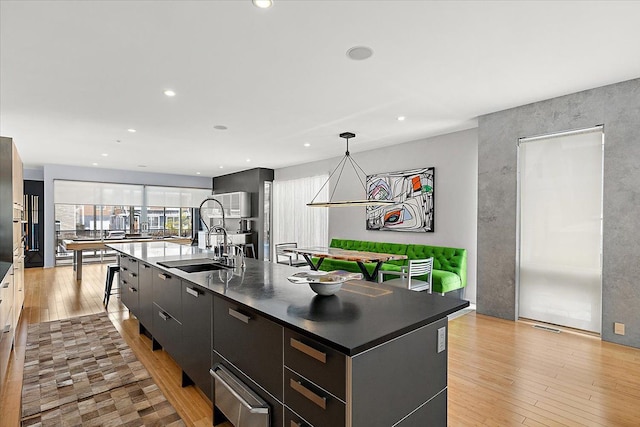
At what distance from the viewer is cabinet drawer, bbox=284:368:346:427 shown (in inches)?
49.4

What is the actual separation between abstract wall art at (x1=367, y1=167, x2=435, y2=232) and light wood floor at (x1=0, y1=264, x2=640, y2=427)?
77.6 inches

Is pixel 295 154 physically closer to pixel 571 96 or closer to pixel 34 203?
pixel 571 96

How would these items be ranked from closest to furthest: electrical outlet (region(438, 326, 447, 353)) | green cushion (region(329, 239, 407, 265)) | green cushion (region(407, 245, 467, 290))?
electrical outlet (region(438, 326, 447, 353)) < green cushion (region(407, 245, 467, 290)) < green cushion (region(329, 239, 407, 265))

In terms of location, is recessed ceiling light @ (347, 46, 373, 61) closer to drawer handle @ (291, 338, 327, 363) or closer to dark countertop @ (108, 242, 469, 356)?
dark countertop @ (108, 242, 469, 356)

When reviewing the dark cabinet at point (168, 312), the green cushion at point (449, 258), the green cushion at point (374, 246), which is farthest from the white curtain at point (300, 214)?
the dark cabinet at point (168, 312)

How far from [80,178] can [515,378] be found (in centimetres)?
1051

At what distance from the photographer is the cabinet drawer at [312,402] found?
126cm

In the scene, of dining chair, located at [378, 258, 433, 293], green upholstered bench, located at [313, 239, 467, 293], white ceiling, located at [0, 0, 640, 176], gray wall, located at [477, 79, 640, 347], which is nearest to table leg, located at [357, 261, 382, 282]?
green upholstered bench, located at [313, 239, 467, 293]

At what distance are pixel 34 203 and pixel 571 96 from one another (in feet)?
38.5

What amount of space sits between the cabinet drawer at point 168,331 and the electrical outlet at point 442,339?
1.89 metres

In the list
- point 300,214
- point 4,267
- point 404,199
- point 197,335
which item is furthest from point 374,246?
point 4,267

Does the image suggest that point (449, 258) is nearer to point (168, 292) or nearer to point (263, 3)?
point (168, 292)

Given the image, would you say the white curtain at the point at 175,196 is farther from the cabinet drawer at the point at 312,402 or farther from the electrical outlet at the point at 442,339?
the electrical outlet at the point at 442,339

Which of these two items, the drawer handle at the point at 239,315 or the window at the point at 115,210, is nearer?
the drawer handle at the point at 239,315
